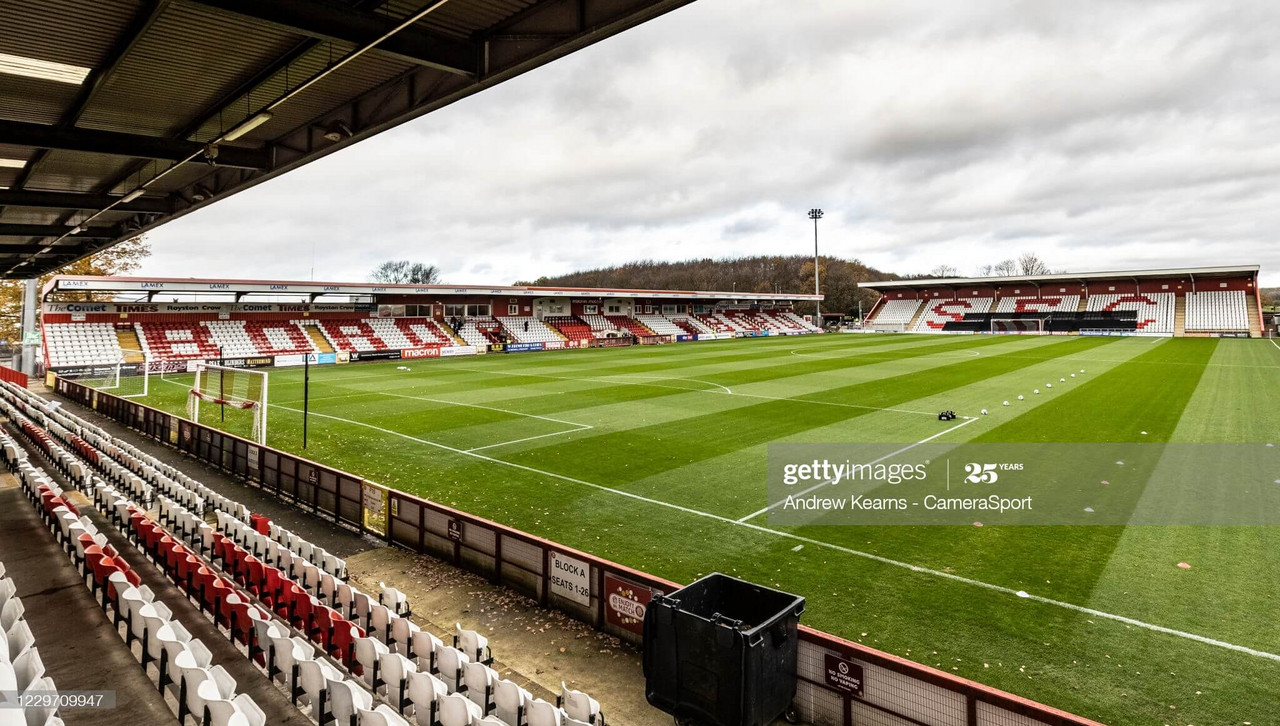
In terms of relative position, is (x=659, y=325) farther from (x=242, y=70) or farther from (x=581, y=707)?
(x=581, y=707)

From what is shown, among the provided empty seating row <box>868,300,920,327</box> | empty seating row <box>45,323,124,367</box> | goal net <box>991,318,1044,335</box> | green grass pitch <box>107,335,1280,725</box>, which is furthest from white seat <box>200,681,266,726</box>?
empty seating row <box>868,300,920,327</box>

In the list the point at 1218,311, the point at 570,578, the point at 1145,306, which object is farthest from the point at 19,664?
the point at 1145,306

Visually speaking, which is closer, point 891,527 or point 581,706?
point 581,706

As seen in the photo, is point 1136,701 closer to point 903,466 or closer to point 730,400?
point 903,466

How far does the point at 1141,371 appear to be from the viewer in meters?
31.3

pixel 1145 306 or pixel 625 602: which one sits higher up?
pixel 1145 306

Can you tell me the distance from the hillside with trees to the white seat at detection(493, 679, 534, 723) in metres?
116

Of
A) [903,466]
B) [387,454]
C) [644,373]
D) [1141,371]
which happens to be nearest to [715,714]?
[903,466]

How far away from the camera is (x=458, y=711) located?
4.76 meters

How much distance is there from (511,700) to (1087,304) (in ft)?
277

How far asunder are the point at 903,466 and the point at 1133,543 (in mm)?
4858

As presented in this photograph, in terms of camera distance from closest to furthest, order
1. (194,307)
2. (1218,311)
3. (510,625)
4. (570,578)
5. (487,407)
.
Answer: (510,625)
(570,578)
(487,407)
(194,307)
(1218,311)

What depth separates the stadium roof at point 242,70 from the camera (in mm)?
6355

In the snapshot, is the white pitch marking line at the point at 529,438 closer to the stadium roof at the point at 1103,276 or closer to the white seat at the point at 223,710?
the white seat at the point at 223,710
